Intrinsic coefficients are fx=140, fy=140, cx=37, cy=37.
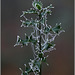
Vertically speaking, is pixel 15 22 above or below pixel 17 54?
above
